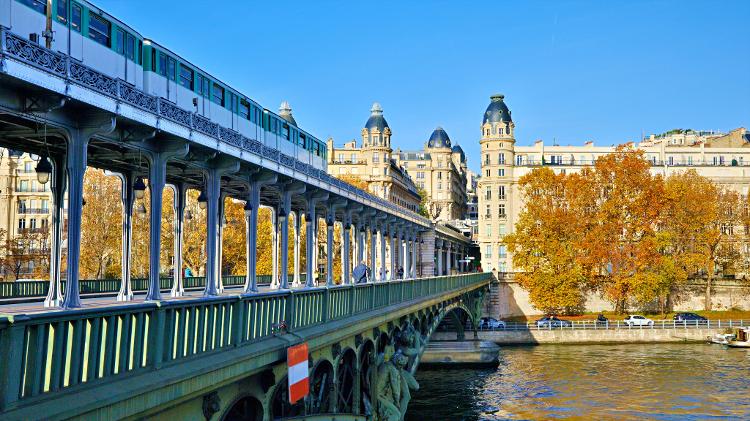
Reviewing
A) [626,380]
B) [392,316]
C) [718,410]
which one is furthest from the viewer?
[626,380]

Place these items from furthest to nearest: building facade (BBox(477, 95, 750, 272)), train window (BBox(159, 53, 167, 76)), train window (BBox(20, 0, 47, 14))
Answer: building facade (BBox(477, 95, 750, 272))
train window (BBox(159, 53, 167, 76))
train window (BBox(20, 0, 47, 14))

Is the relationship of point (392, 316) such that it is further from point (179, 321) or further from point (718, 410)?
point (718, 410)

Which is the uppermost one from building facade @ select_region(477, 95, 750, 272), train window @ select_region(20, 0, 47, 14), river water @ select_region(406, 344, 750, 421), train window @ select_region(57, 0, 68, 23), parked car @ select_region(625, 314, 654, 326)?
building facade @ select_region(477, 95, 750, 272)

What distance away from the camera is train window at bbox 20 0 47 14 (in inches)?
705

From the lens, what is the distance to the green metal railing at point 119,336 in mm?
8328

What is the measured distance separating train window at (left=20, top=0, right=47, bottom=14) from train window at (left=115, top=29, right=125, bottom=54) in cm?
402

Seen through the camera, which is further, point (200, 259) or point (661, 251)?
point (661, 251)

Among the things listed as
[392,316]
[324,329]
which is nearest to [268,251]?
[392,316]

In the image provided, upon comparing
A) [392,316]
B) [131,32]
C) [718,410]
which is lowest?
[718,410]

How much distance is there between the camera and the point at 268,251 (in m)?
72.6

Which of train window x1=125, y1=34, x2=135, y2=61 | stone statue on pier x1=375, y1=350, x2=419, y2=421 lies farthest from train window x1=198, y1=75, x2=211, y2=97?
stone statue on pier x1=375, y1=350, x2=419, y2=421

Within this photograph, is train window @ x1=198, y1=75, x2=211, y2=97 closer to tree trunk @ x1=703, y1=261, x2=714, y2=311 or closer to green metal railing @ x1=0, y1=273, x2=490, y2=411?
green metal railing @ x1=0, y1=273, x2=490, y2=411

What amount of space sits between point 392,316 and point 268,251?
46.3 meters

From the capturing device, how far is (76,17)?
20.1 metres
